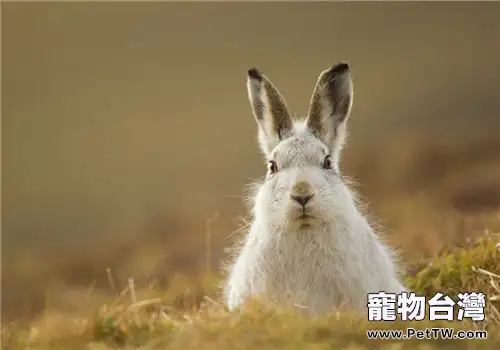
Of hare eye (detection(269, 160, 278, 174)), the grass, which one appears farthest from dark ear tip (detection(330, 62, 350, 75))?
the grass

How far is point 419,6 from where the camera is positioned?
5.46 metres

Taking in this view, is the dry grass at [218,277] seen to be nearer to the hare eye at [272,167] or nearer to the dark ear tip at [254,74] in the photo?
the hare eye at [272,167]

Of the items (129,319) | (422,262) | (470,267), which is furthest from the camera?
(422,262)

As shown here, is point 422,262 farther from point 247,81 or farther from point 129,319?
point 129,319

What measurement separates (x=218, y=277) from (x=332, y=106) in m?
1.87

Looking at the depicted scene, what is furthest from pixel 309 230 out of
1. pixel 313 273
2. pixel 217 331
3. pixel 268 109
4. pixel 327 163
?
pixel 217 331

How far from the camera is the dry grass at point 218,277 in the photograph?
370 centimetres

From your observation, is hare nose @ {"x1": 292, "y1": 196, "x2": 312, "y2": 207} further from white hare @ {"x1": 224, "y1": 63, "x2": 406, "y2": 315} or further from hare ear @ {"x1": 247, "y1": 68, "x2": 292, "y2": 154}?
hare ear @ {"x1": 247, "y1": 68, "x2": 292, "y2": 154}

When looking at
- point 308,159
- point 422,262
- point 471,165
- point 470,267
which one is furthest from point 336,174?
point 471,165

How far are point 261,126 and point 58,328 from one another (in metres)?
1.79

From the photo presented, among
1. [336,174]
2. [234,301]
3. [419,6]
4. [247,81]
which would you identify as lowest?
[234,301]

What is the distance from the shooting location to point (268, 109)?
193 inches

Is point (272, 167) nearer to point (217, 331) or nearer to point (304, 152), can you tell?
point (304, 152)

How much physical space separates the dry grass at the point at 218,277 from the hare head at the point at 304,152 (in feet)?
2.07
